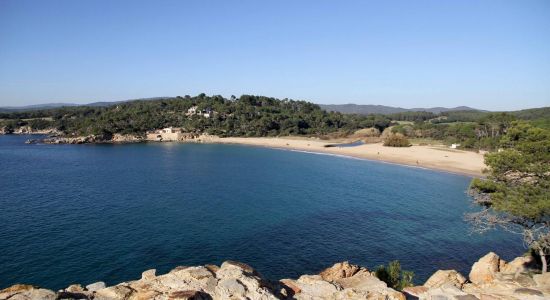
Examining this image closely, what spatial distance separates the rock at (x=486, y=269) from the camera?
22.0 m

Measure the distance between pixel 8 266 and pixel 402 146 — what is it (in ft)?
317

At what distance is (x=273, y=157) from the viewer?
3391 inches

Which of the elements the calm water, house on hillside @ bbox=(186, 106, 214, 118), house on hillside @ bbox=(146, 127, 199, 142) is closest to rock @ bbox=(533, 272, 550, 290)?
Answer: the calm water

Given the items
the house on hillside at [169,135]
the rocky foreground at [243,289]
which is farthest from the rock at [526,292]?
the house on hillside at [169,135]

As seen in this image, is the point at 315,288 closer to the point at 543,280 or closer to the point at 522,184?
the point at 543,280

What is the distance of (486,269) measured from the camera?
74.2 ft

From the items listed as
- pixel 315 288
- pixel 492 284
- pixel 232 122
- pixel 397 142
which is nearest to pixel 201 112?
pixel 232 122

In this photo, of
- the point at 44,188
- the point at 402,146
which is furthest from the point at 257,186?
the point at 402,146

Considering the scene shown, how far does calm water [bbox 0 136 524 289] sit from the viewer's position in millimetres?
26188

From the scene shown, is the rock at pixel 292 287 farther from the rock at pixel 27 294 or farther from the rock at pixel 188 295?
the rock at pixel 27 294

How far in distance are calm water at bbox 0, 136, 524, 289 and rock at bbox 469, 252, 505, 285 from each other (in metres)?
3.34

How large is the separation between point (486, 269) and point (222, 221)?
→ 912 inches

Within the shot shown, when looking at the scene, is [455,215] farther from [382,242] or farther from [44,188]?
[44,188]

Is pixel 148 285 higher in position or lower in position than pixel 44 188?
higher
